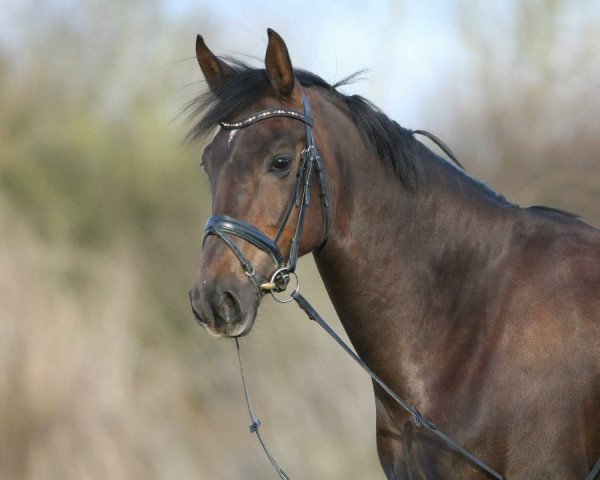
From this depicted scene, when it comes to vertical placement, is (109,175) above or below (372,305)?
above

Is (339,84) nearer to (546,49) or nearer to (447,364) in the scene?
(447,364)

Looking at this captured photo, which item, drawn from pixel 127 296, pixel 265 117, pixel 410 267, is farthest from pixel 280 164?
pixel 127 296

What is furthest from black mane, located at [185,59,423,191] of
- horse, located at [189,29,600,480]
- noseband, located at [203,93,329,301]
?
noseband, located at [203,93,329,301]

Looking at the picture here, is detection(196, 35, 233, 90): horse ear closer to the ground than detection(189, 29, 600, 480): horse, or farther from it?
farther from it

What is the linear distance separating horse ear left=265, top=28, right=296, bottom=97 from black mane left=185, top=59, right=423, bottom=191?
0.05m

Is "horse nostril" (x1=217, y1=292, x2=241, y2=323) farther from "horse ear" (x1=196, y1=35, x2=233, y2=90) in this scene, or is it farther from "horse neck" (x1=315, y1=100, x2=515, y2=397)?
"horse ear" (x1=196, y1=35, x2=233, y2=90)

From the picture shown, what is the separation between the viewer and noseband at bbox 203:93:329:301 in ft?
10.3

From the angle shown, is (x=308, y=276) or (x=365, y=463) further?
(x=308, y=276)

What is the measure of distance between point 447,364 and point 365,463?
14.8 ft

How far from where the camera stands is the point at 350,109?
3627 millimetres

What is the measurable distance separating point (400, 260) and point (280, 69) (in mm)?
820

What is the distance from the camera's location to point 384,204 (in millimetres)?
3521

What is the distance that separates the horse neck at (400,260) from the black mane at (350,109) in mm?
48

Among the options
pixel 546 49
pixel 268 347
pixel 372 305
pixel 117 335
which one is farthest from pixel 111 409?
pixel 546 49
